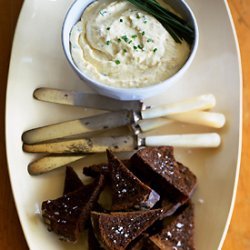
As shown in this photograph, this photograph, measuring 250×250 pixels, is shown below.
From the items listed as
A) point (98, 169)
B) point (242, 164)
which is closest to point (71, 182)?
point (98, 169)

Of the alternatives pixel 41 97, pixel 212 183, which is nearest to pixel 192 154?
pixel 212 183

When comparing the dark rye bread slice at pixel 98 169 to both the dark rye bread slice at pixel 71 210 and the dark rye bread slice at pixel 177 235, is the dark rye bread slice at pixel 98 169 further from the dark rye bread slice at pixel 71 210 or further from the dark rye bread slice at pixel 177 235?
the dark rye bread slice at pixel 177 235

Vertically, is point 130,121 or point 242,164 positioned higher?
point 130,121

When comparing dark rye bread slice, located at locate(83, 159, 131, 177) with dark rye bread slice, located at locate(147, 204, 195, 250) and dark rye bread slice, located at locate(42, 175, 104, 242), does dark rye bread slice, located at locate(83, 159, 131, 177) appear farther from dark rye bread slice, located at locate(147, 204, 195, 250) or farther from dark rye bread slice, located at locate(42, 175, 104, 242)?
dark rye bread slice, located at locate(147, 204, 195, 250)

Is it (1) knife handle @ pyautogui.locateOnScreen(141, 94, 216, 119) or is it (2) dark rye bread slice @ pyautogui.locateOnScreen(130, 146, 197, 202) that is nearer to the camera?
(2) dark rye bread slice @ pyautogui.locateOnScreen(130, 146, 197, 202)

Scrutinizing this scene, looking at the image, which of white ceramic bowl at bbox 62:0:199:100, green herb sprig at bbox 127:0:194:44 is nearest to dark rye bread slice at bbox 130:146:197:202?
white ceramic bowl at bbox 62:0:199:100

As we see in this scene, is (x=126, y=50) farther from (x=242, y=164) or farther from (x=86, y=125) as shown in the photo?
(x=242, y=164)

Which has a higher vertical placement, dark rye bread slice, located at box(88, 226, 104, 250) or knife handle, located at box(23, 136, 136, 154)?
knife handle, located at box(23, 136, 136, 154)
